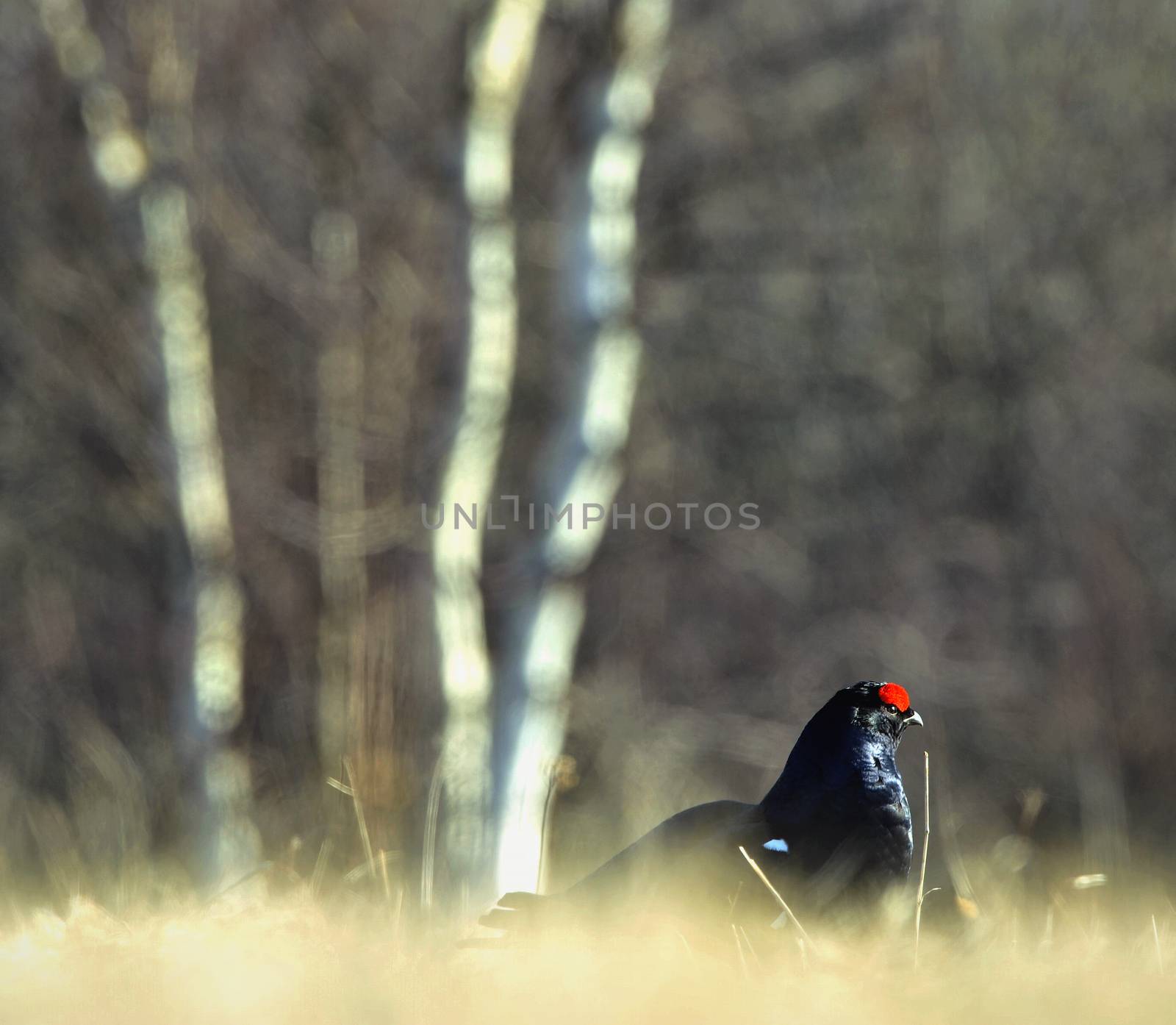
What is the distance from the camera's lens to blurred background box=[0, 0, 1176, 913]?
205 inches

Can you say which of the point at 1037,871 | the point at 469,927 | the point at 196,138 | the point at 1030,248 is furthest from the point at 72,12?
the point at 1030,248

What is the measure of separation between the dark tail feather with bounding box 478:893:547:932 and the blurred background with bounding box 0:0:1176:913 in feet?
6.86

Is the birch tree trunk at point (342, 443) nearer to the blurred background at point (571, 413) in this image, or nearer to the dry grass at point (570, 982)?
the blurred background at point (571, 413)

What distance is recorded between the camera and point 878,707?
245 centimetres

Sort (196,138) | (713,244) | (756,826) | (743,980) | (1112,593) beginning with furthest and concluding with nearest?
(1112,593)
(713,244)
(196,138)
(756,826)
(743,980)

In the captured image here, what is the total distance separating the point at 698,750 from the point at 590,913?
5.96 metres

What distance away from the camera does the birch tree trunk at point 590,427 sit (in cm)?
493

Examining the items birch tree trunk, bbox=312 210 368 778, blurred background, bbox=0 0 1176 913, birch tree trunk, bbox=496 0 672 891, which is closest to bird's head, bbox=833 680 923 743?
blurred background, bbox=0 0 1176 913

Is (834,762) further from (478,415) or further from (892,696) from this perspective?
(478,415)

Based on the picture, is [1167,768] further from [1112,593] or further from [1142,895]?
[1142,895]

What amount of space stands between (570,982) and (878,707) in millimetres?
1007

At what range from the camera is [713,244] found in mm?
7105

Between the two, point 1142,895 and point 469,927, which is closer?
point 469,927

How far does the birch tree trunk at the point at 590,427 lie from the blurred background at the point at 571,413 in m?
0.02
